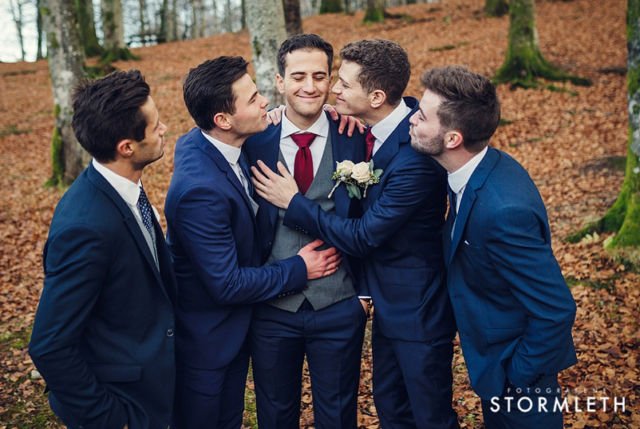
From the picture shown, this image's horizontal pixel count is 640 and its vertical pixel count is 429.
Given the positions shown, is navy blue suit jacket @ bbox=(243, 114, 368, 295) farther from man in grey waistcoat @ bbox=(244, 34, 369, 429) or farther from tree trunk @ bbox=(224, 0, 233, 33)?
tree trunk @ bbox=(224, 0, 233, 33)

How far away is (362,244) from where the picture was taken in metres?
3.30

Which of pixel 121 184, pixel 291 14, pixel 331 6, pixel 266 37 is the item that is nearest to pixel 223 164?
pixel 121 184

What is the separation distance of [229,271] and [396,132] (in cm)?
133

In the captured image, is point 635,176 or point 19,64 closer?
point 635,176

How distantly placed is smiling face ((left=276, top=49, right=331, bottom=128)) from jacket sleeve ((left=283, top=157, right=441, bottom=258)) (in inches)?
23.1

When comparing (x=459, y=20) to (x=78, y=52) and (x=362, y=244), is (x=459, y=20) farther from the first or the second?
(x=362, y=244)

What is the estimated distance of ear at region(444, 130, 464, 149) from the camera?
3014 mm

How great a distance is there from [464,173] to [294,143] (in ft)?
3.73

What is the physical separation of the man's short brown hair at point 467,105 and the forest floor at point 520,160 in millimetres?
2569

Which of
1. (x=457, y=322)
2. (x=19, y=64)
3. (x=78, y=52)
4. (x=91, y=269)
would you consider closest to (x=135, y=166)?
(x=91, y=269)

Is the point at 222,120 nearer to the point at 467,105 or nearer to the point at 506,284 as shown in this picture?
the point at 467,105

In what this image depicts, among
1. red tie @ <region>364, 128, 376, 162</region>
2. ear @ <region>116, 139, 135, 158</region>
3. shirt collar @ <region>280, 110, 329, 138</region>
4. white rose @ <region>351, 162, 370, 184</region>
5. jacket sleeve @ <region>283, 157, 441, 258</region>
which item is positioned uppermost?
ear @ <region>116, 139, 135, 158</region>

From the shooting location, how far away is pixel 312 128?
361 centimetres

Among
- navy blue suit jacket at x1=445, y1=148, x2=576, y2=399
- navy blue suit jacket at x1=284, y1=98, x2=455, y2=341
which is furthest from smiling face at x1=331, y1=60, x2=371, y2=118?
navy blue suit jacket at x1=445, y1=148, x2=576, y2=399
